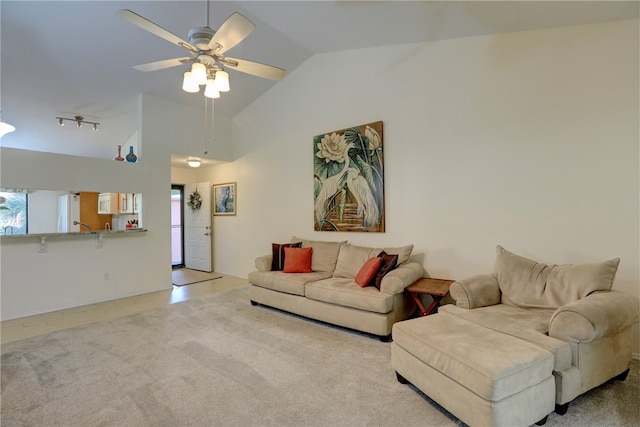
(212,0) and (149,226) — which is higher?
(212,0)

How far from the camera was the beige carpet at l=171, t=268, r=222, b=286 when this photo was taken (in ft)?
18.8

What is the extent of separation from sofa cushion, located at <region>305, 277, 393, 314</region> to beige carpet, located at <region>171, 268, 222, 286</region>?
3143 mm

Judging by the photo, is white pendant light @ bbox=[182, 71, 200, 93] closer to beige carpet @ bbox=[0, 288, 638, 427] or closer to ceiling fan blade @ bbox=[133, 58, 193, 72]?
ceiling fan blade @ bbox=[133, 58, 193, 72]

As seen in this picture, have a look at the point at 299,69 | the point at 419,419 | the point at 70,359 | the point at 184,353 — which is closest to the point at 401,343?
the point at 419,419

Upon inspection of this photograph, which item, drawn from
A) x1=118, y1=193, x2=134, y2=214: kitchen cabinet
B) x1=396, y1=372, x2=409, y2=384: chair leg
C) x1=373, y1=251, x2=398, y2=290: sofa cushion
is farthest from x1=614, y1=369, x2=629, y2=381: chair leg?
x1=118, y1=193, x2=134, y2=214: kitchen cabinet

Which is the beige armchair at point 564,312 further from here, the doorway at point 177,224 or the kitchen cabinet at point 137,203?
the doorway at point 177,224

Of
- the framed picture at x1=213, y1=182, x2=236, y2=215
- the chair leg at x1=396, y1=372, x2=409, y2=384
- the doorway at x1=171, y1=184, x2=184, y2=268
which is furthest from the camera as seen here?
the doorway at x1=171, y1=184, x2=184, y2=268

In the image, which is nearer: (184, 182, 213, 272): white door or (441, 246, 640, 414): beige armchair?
(441, 246, 640, 414): beige armchair

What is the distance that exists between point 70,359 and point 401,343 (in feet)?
9.20

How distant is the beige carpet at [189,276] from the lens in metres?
5.74

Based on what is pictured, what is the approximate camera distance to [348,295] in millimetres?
3229

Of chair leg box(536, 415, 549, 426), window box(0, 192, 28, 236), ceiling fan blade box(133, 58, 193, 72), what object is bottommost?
chair leg box(536, 415, 549, 426)

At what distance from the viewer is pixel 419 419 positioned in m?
1.88

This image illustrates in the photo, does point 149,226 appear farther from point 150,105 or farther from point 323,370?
point 323,370
